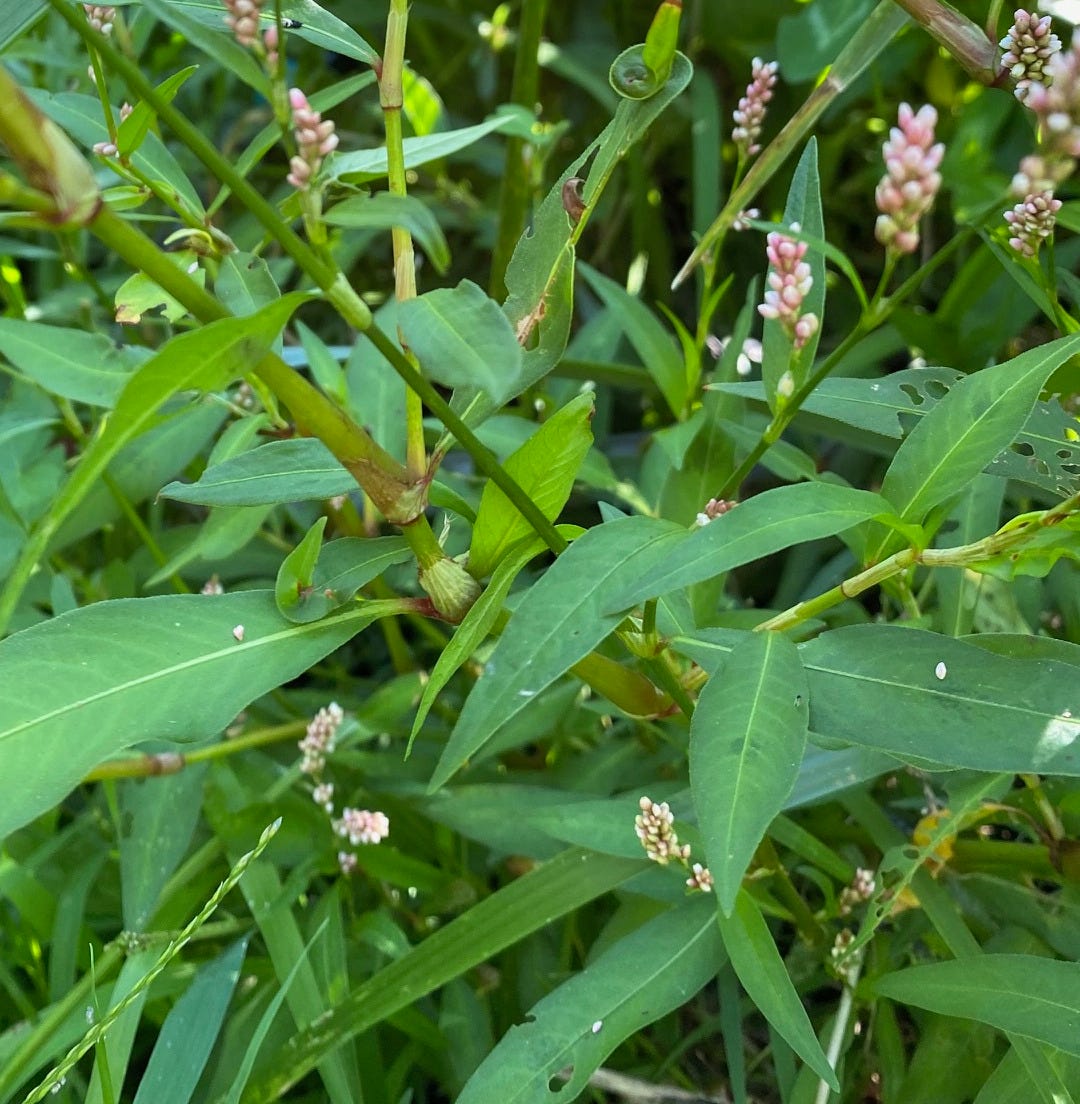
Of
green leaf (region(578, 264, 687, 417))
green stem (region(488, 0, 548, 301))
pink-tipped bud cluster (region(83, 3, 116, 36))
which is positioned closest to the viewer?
pink-tipped bud cluster (region(83, 3, 116, 36))

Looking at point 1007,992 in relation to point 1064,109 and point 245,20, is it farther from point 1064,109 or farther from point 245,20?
point 245,20

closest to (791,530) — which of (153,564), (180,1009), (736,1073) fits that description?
(736,1073)

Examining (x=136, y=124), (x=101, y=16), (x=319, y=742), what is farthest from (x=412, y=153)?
(x=319, y=742)

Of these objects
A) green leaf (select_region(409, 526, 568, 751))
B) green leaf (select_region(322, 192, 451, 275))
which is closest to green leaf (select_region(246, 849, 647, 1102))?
green leaf (select_region(409, 526, 568, 751))

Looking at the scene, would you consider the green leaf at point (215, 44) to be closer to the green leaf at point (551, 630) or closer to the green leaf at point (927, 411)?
the green leaf at point (551, 630)

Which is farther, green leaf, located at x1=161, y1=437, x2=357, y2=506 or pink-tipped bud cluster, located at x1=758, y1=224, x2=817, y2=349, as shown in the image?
green leaf, located at x1=161, y1=437, x2=357, y2=506

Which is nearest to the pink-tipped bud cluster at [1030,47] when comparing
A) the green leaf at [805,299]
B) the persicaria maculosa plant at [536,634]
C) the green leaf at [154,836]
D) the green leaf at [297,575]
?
the persicaria maculosa plant at [536,634]

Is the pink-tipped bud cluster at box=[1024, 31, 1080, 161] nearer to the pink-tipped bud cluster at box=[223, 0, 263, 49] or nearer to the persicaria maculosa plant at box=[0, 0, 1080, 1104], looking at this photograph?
the persicaria maculosa plant at box=[0, 0, 1080, 1104]
